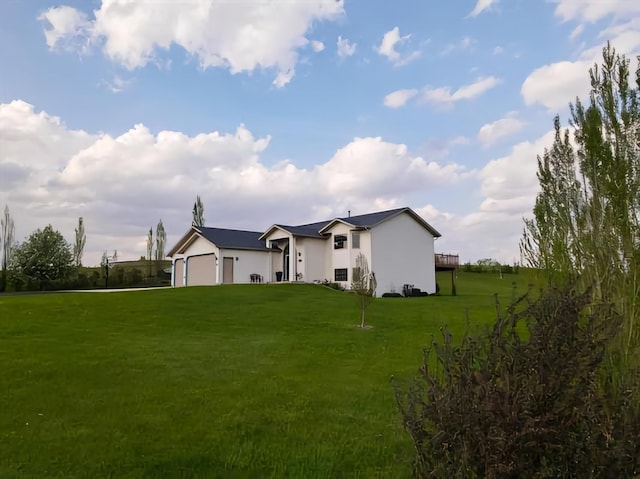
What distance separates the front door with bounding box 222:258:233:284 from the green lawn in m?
17.8

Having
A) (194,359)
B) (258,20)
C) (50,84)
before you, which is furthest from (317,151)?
(194,359)

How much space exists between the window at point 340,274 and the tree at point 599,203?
1070 inches

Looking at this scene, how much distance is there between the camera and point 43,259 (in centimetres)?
4053

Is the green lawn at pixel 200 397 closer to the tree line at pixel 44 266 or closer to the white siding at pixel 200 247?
the white siding at pixel 200 247

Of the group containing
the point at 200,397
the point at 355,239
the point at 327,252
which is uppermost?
the point at 355,239

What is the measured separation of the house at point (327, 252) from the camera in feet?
104

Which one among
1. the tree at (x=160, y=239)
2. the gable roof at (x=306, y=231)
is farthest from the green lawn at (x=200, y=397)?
the tree at (x=160, y=239)

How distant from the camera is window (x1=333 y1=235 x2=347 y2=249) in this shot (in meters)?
32.7

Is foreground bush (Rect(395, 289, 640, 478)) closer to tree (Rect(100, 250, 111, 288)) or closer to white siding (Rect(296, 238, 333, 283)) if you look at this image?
white siding (Rect(296, 238, 333, 283))

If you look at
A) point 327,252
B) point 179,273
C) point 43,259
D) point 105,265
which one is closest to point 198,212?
point 105,265

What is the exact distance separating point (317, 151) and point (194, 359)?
12.9m

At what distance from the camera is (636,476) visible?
9.93 feet

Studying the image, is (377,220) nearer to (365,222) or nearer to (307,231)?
(365,222)

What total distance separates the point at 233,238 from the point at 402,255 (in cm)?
1282
